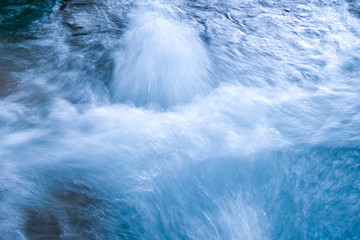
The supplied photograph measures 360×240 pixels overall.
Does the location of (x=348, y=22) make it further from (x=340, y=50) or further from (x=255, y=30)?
(x=255, y=30)

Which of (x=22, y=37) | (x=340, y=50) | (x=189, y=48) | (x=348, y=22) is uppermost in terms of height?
(x=348, y=22)

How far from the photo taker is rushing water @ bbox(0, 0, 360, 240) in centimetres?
286

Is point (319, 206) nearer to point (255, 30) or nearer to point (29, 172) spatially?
point (29, 172)

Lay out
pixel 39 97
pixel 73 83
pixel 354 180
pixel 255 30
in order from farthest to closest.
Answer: pixel 255 30 → pixel 73 83 → pixel 39 97 → pixel 354 180

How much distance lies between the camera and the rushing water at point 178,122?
286 centimetres

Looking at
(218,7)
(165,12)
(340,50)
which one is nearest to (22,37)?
(165,12)

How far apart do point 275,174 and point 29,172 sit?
2.78 m

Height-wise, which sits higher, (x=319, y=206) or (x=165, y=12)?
(x=165, y=12)

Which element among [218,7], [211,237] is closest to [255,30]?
[218,7]

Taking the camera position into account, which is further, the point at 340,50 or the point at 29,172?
the point at 340,50

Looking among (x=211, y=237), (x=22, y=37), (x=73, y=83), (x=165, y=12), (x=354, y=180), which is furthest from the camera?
(x=165, y=12)

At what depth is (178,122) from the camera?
3943 millimetres

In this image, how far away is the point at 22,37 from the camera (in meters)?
5.25

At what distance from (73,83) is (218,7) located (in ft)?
12.6
